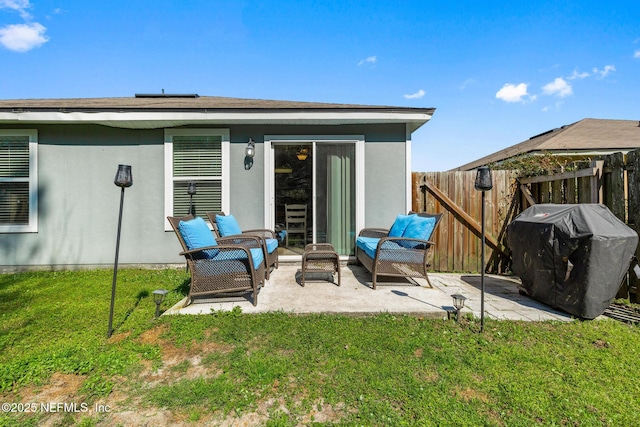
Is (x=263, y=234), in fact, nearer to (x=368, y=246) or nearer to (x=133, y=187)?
(x=368, y=246)

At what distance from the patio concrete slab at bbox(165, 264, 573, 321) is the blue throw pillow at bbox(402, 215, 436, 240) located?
0.67 m

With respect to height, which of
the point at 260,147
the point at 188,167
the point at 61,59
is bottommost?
the point at 188,167

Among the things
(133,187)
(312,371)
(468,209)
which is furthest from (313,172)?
(312,371)

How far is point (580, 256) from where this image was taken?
2.62m

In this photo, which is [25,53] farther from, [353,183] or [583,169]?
[583,169]

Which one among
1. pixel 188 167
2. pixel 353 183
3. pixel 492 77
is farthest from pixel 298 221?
pixel 492 77

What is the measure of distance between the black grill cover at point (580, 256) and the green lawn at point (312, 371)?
282mm

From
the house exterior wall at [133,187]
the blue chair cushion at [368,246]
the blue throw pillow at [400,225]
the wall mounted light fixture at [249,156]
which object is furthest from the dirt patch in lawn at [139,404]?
the wall mounted light fixture at [249,156]

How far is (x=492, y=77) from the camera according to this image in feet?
23.6

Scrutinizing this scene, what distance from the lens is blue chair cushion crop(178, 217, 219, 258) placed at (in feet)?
9.37

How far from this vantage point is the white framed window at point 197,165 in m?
4.73

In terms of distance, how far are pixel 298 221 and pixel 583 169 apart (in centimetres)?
418

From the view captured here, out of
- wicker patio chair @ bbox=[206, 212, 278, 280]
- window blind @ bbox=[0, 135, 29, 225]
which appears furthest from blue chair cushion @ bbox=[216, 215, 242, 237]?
window blind @ bbox=[0, 135, 29, 225]

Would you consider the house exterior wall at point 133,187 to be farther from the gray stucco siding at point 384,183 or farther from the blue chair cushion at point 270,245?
the blue chair cushion at point 270,245
